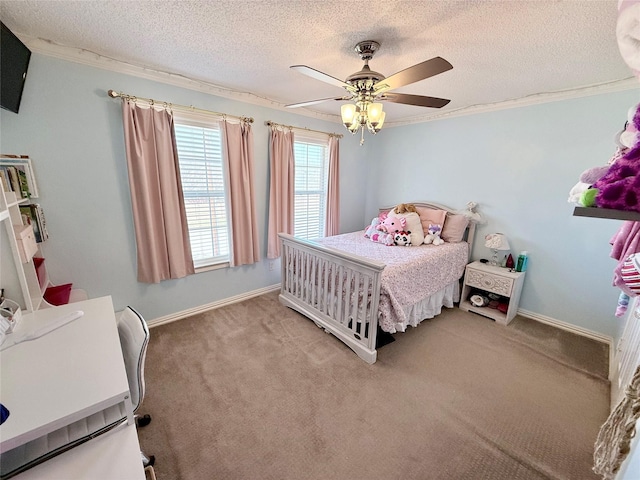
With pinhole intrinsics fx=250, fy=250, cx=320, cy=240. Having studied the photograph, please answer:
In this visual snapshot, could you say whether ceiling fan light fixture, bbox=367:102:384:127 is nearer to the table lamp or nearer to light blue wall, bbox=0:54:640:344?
light blue wall, bbox=0:54:640:344

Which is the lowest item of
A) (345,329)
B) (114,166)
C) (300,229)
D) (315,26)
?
(345,329)

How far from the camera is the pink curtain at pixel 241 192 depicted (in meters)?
2.69

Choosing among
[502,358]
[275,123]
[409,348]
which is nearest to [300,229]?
[275,123]

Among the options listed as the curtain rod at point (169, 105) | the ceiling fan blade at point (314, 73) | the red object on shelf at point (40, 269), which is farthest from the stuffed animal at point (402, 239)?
the red object on shelf at point (40, 269)

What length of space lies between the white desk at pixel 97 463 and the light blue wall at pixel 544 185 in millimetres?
3594

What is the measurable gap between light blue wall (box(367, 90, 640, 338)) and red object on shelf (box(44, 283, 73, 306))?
4040mm

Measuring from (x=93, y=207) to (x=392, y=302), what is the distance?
8.71ft

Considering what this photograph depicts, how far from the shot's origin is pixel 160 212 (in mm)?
2367

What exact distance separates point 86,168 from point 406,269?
2.86 meters

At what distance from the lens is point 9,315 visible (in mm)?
1230

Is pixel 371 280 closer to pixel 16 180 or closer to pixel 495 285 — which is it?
pixel 495 285

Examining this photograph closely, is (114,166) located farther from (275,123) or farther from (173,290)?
(275,123)

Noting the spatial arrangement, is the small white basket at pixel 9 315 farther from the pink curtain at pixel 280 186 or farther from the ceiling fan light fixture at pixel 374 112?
the ceiling fan light fixture at pixel 374 112

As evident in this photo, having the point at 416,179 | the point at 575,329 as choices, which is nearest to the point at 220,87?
the point at 416,179
